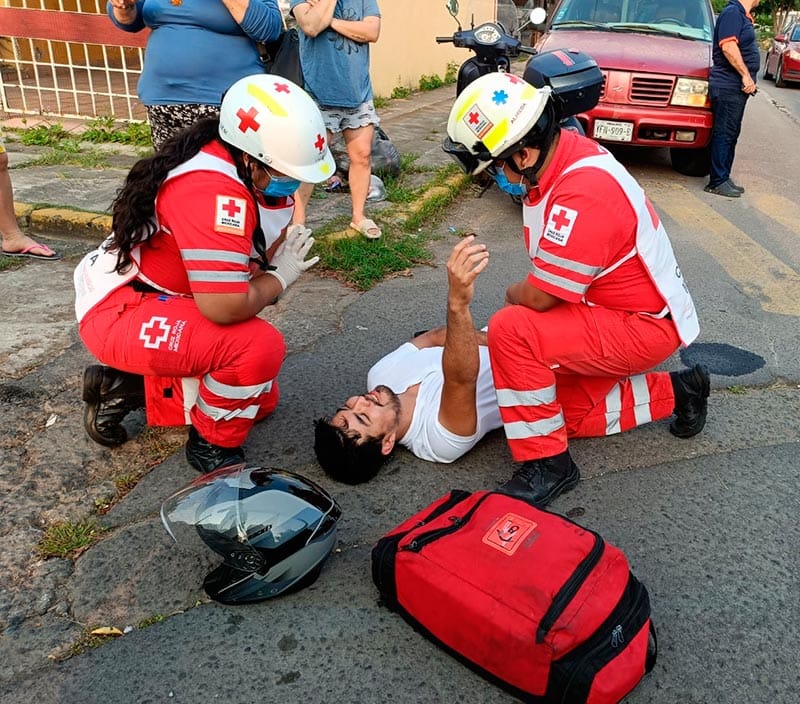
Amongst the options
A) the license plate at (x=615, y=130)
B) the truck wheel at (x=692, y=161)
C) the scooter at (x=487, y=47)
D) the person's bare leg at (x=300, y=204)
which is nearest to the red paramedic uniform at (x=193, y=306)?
the person's bare leg at (x=300, y=204)

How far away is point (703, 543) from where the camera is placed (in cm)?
262

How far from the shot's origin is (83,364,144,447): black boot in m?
3.03

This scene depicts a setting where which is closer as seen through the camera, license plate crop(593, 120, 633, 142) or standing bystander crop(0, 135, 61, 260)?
standing bystander crop(0, 135, 61, 260)

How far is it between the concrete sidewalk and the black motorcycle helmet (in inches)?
122

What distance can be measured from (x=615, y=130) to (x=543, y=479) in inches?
200

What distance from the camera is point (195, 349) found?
2.79 m

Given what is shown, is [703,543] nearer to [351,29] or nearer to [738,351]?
[738,351]

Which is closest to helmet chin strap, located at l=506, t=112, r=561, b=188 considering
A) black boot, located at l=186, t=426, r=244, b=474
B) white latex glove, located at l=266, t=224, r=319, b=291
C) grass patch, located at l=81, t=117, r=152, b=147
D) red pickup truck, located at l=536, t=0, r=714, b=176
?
white latex glove, located at l=266, t=224, r=319, b=291

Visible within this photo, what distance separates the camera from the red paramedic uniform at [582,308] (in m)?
2.59

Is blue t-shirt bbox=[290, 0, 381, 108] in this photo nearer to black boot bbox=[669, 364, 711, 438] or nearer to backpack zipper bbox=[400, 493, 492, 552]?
black boot bbox=[669, 364, 711, 438]

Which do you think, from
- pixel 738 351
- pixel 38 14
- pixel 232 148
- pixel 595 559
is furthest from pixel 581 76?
pixel 38 14

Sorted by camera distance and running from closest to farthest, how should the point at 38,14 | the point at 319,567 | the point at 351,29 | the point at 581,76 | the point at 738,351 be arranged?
the point at 319,567, the point at 738,351, the point at 351,29, the point at 581,76, the point at 38,14

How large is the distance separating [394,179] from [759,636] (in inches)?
200

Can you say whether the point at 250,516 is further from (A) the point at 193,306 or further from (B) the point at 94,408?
(B) the point at 94,408
